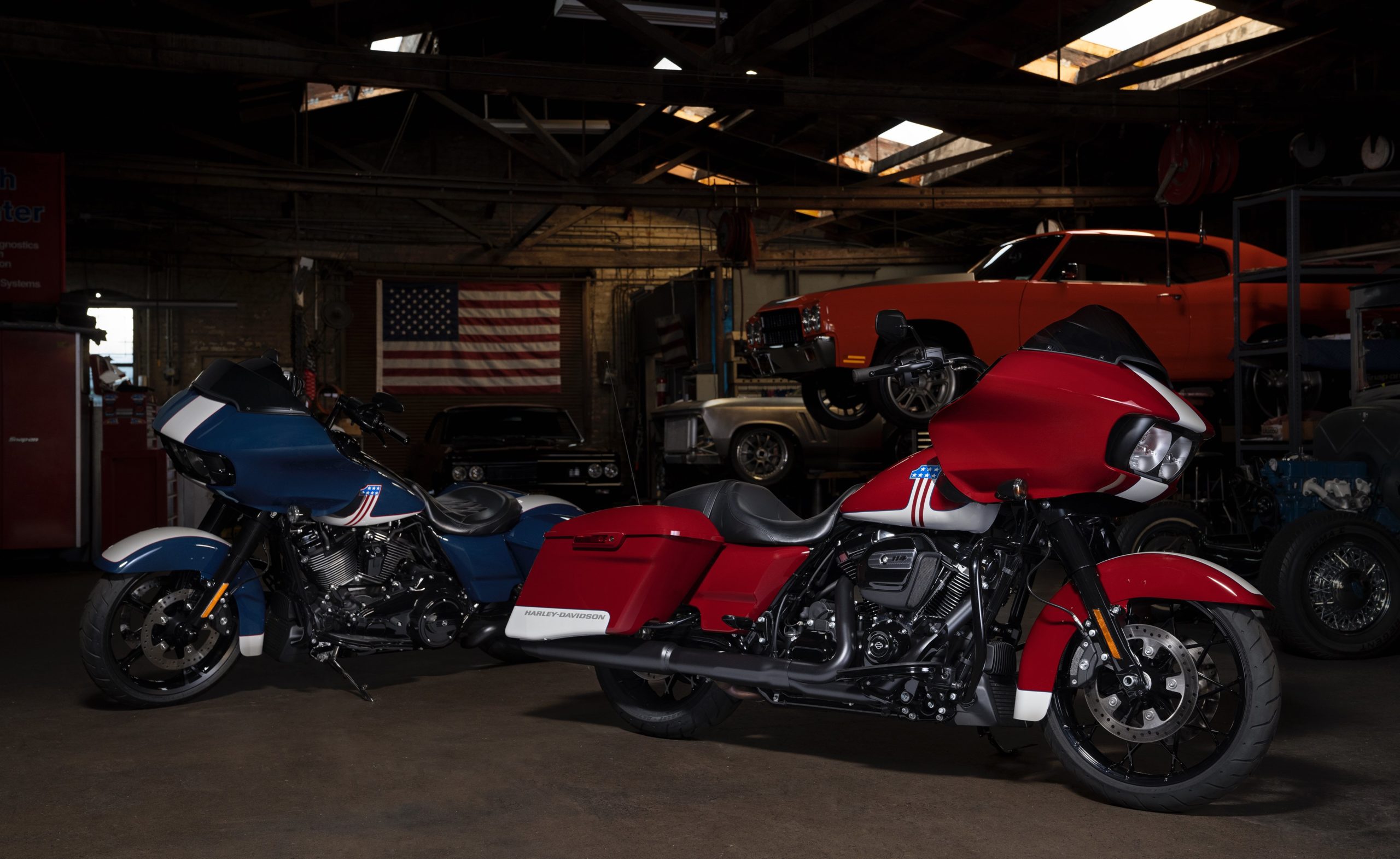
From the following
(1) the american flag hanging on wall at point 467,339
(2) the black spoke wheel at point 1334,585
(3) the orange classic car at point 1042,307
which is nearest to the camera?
(2) the black spoke wheel at point 1334,585

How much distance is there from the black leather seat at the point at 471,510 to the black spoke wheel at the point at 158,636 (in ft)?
2.67

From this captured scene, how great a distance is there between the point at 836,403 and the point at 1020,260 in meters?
1.67

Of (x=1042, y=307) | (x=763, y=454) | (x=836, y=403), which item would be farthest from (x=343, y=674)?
(x=763, y=454)

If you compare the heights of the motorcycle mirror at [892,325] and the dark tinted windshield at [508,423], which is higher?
the motorcycle mirror at [892,325]

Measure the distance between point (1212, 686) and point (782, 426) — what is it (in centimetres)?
783

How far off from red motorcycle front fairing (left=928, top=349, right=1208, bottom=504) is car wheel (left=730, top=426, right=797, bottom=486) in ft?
24.2

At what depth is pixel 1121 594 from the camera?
2842 mm

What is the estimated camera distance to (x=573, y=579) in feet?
11.9

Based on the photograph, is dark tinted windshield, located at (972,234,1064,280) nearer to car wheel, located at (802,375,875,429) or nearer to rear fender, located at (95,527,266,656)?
car wheel, located at (802,375,875,429)

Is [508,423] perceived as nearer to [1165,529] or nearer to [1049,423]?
[1165,529]

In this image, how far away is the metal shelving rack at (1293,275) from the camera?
647cm

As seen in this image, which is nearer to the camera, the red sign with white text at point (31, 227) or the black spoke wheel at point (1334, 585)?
the black spoke wheel at point (1334, 585)

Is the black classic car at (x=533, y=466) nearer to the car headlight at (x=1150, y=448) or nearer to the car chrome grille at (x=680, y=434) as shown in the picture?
the car chrome grille at (x=680, y=434)

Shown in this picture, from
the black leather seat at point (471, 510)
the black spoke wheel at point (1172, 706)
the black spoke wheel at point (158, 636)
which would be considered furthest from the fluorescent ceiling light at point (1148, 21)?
the black spoke wheel at point (158, 636)
